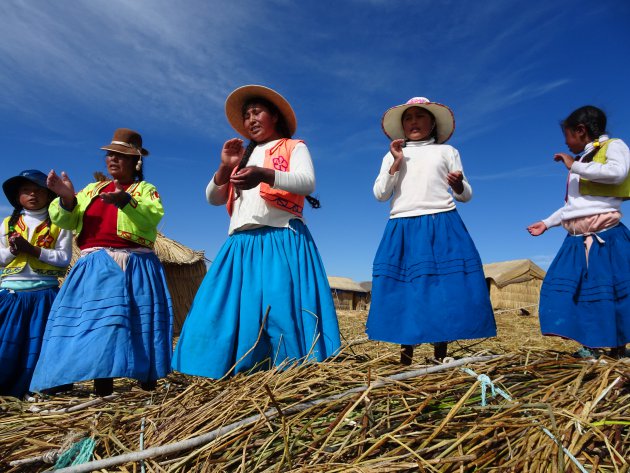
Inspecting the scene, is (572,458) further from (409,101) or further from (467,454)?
(409,101)

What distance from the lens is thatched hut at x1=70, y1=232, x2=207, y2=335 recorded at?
10625 mm

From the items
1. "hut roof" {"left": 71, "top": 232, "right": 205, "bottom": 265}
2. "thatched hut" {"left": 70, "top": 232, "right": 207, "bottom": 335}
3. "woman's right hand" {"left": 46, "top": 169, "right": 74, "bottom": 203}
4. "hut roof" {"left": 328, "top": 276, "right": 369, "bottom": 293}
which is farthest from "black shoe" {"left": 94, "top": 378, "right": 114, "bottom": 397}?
"hut roof" {"left": 328, "top": 276, "right": 369, "bottom": 293}

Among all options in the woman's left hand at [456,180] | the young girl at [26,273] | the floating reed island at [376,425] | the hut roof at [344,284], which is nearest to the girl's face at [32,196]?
the young girl at [26,273]

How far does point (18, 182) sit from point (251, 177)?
2.66 meters

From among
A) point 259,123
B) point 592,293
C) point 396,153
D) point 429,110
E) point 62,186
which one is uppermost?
point 429,110

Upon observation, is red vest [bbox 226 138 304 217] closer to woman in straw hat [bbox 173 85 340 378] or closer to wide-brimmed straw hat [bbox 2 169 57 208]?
woman in straw hat [bbox 173 85 340 378]

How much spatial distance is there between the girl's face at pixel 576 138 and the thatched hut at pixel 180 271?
855 cm

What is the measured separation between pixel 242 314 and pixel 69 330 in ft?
3.99

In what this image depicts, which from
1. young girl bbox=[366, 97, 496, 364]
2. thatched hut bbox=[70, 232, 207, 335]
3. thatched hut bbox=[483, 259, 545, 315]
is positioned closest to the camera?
young girl bbox=[366, 97, 496, 364]

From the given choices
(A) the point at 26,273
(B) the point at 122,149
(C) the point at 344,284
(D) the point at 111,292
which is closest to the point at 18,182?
(A) the point at 26,273

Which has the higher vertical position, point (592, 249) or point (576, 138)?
point (576, 138)

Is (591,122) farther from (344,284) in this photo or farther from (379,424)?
(344,284)

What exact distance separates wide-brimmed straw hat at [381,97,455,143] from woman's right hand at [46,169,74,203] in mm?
2388

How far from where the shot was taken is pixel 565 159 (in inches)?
150
